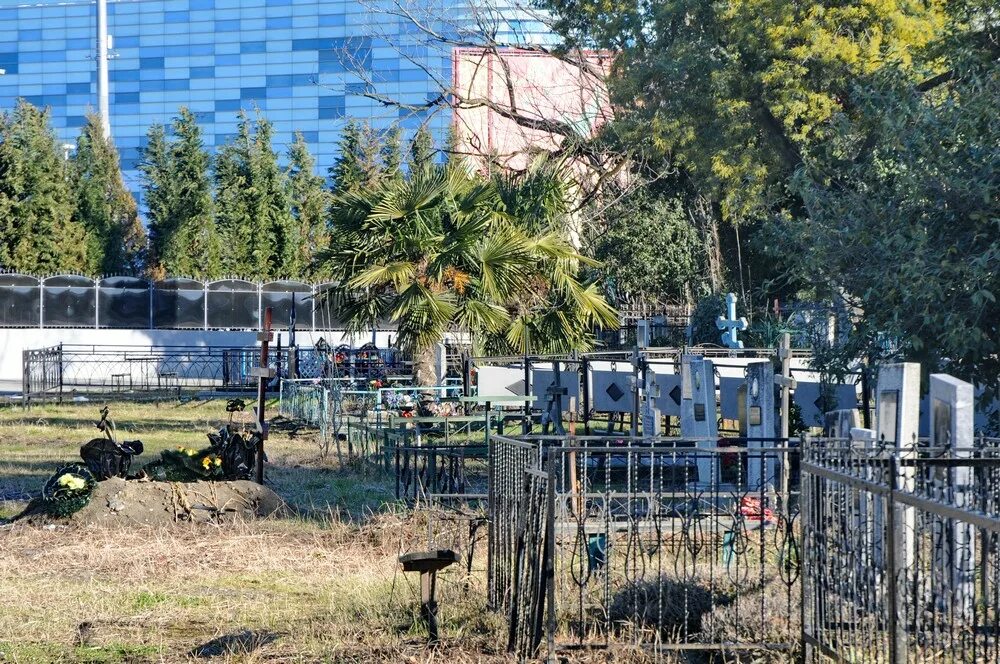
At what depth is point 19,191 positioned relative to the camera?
37406mm

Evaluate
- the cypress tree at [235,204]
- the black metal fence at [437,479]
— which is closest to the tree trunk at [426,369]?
the black metal fence at [437,479]

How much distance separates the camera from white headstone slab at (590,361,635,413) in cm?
1627

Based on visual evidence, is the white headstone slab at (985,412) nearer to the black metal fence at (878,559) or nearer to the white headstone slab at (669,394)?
the white headstone slab at (669,394)

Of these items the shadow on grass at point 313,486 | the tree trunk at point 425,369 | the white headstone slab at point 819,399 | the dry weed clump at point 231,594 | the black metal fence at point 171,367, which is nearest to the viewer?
the dry weed clump at point 231,594

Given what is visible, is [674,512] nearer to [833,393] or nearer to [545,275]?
[833,393]

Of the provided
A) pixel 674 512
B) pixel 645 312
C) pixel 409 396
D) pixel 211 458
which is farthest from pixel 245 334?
pixel 674 512

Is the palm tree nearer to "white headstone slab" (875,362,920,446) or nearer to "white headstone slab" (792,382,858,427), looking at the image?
"white headstone slab" (792,382,858,427)

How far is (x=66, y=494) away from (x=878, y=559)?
7.03 metres

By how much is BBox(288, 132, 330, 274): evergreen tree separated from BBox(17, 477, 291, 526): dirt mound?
31.9 metres

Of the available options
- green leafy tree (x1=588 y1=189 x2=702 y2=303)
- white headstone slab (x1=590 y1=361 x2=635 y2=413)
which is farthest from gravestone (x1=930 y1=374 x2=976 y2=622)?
green leafy tree (x1=588 y1=189 x2=702 y2=303)

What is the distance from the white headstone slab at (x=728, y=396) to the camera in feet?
50.8

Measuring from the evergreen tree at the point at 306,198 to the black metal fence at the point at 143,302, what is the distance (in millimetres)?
7378

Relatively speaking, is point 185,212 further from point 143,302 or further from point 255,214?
point 143,302

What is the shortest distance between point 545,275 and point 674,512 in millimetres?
12069
